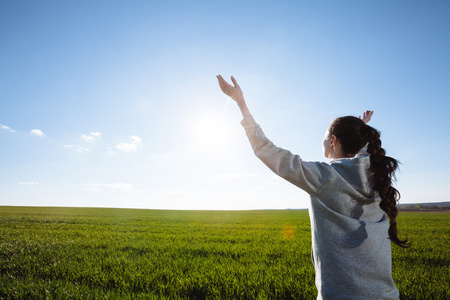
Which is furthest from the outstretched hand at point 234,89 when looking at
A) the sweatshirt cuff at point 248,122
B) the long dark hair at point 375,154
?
the long dark hair at point 375,154

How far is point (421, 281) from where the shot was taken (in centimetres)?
439

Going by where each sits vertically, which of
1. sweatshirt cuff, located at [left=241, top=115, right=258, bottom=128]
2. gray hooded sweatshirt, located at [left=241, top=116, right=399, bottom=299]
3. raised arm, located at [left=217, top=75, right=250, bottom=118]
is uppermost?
raised arm, located at [left=217, top=75, right=250, bottom=118]

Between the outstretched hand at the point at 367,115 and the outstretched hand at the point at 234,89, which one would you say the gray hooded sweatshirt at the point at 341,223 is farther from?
the outstretched hand at the point at 367,115

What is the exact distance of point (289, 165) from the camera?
1.28 metres

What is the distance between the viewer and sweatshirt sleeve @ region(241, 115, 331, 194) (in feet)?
4.21

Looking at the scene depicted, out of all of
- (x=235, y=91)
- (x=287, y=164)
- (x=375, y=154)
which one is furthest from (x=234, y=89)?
(x=375, y=154)

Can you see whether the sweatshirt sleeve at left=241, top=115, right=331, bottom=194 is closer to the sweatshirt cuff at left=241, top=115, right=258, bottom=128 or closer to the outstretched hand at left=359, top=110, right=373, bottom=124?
the sweatshirt cuff at left=241, top=115, right=258, bottom=128

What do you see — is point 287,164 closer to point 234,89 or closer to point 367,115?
point 234,89

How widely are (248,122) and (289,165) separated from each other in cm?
38

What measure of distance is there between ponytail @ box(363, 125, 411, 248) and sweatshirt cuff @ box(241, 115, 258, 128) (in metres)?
0.80

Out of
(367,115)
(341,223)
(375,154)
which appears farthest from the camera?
(367,115)

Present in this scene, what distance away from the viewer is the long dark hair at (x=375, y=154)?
150cm

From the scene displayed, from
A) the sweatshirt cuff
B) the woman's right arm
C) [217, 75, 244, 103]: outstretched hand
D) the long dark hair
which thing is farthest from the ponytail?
[217, 75, 244, 103]: outstretched hand

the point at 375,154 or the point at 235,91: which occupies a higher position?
the point at 235,91
